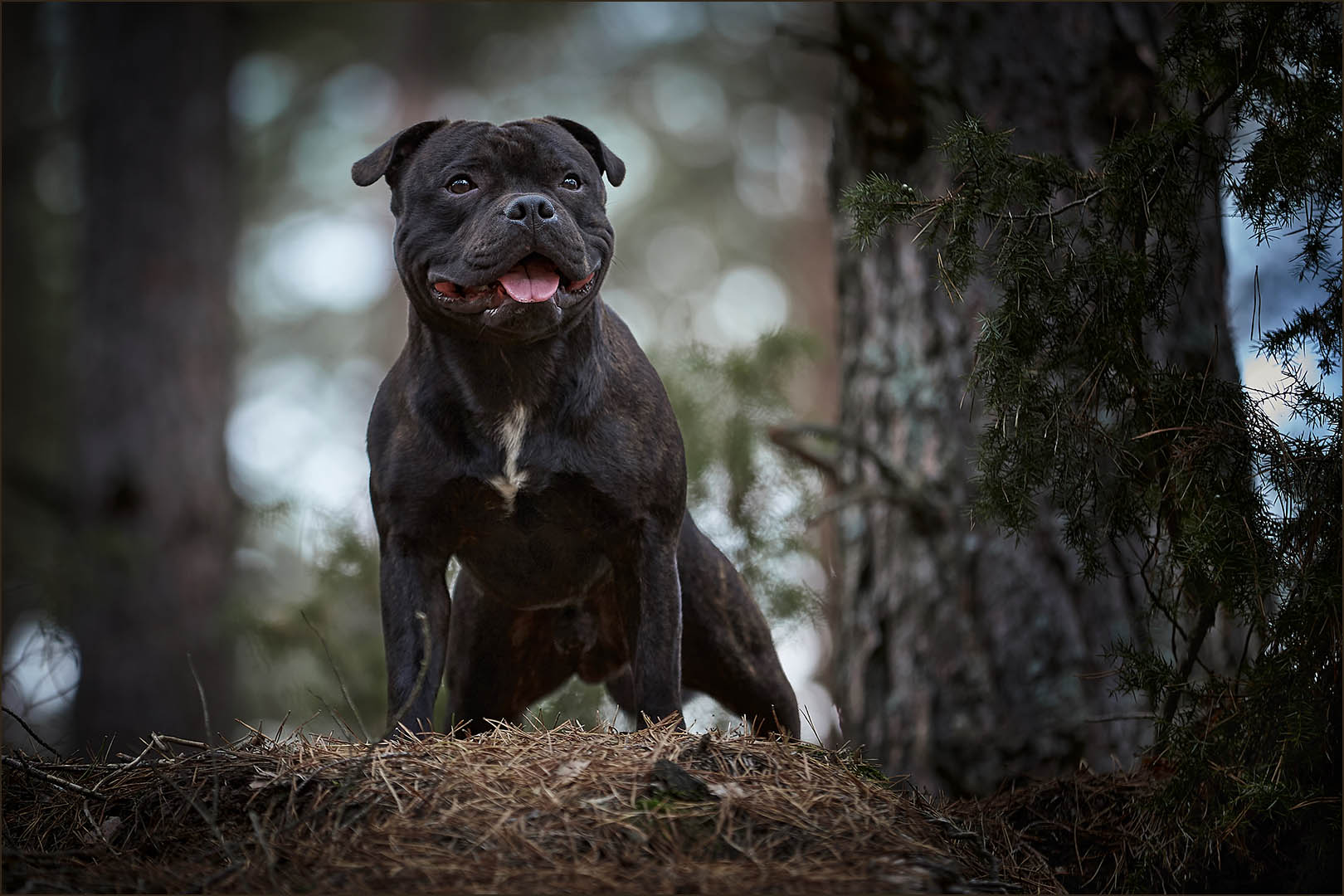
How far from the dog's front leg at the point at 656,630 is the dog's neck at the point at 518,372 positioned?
0.64 meters

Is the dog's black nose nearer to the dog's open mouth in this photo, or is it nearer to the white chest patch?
the dog's open mouth

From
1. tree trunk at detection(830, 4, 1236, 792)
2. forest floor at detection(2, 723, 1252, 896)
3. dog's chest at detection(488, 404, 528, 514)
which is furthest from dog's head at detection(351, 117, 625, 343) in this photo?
tree trunk at detection(830, 4, 1236, 792)

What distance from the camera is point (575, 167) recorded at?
171 inches

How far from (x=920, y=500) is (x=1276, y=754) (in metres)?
2.67

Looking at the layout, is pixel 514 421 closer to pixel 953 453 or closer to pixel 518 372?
pixel 518 372

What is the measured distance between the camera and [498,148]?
13.9 ft

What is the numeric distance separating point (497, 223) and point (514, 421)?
2.52 ft

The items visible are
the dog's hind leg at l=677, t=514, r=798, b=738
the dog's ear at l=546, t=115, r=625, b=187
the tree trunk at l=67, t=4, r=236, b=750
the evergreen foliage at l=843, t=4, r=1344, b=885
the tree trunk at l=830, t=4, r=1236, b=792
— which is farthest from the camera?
the tree trunk at l=67, t=4, r=236, b=750

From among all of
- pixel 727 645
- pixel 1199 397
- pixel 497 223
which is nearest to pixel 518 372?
pixel 497 223

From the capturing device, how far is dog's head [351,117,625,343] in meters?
3.93

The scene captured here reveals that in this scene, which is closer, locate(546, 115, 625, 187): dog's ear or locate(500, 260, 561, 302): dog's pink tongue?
locate(500, 260, 561, 302): dog's pink tongue

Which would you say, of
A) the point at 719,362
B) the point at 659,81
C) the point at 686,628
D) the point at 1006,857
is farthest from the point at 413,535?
A: the point at 659,81

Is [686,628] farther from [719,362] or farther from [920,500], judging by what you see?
[719,362]

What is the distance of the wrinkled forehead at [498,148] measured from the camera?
4.22 meters
